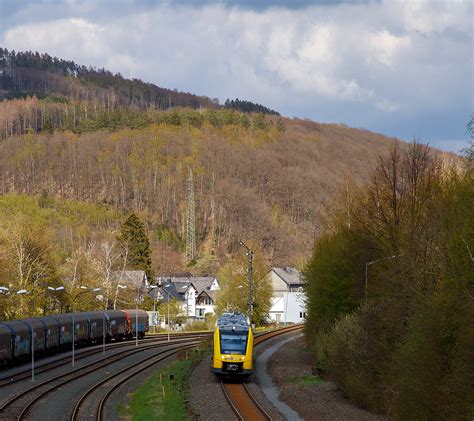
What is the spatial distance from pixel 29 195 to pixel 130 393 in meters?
161

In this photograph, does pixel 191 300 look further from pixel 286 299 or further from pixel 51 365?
pixel 51 365

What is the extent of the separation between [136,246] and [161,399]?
286ft

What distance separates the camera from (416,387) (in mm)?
22781

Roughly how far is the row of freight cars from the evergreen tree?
38.0 metres

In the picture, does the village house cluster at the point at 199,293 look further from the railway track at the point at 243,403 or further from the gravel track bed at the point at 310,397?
the railway track at the point at 243,403

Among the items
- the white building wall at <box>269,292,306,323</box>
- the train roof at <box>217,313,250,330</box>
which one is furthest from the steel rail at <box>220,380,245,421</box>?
the white building wall at <box>269,292,306,323</box>

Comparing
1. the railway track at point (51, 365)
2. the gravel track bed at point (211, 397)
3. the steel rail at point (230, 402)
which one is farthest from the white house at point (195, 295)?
the steel rail at point (230, 402)

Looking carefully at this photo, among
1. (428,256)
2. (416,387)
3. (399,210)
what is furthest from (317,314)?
(416,387)

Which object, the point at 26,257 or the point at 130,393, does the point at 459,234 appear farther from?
the point at 26,257

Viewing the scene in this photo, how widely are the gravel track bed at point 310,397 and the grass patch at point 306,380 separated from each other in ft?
0.54

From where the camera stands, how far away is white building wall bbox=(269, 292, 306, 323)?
104 meters

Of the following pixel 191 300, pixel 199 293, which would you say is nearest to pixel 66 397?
pixel 191 300

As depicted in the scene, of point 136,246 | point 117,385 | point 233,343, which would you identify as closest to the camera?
point 233,343

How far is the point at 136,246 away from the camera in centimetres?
11856
